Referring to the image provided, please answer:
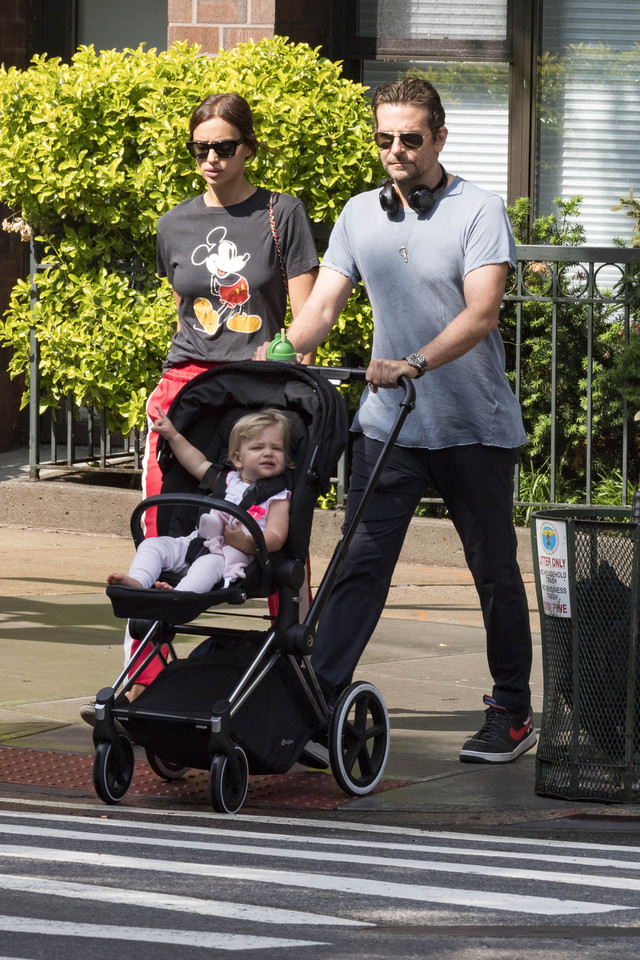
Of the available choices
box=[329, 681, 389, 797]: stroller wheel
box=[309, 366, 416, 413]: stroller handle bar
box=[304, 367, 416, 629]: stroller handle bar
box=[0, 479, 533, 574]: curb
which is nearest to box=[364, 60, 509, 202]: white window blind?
box=[0, 479, 533, 574]: curb

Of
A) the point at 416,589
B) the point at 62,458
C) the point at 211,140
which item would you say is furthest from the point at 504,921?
the point at 62,458

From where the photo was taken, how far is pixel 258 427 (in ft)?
16.9

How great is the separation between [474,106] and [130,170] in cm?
343

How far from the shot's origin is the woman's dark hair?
18.8 ft

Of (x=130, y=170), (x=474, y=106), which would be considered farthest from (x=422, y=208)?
(x=474, y=106)

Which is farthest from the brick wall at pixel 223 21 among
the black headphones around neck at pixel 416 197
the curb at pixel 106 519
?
the black headphones around neck at pixel 416 197

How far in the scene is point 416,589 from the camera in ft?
30.3

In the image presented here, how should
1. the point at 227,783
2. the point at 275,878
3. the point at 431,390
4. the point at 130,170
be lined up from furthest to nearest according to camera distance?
1. the point at 130,170
2. the point at 431,390
3. the point at 227,783
4. the point at 275,878

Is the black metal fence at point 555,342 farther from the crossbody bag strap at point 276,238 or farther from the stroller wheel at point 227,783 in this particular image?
the stroller wheel at point 227,783

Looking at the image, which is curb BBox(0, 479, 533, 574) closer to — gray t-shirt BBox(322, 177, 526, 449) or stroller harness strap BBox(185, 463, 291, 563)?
gray t-shirt BBox(322, 177, 526, 449)

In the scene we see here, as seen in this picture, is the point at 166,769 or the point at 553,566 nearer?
the point at 553,566

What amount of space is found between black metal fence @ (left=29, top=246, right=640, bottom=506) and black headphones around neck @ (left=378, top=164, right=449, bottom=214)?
4.06 metres

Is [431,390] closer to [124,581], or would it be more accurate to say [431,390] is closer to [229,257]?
[229,257]

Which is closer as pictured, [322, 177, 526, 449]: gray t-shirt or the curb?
[322, 177, 526, 449]: gray t-shirt
